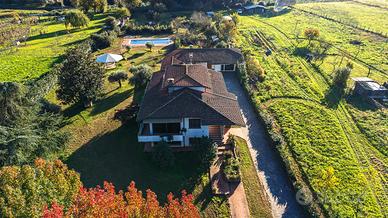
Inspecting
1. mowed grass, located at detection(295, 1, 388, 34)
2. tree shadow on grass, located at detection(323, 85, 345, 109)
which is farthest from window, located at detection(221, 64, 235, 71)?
mowed grass, located at detection(295, 1, 388, 34)

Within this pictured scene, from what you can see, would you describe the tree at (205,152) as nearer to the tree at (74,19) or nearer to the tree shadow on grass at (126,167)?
the tree shadow on grass at (126,167)

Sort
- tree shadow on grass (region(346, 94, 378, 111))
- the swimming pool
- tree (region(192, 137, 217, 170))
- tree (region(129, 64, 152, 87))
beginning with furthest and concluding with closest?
the swimming pool → tree (region(129, 64, 152, 87)) → tree shadow on grass (region(346, 94, 378, 111)) → tree (region(192, 137, 217, 170))

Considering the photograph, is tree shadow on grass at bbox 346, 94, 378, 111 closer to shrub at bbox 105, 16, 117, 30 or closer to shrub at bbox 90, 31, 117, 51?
shrub at bbox 90, 31, 117, 51

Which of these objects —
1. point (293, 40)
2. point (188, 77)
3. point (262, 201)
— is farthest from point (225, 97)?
point (293, 40)

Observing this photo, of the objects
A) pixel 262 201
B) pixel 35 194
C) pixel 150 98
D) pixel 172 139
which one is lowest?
pixel 262 201

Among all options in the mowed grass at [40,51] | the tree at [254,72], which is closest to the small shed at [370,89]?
the tree at [254,72]

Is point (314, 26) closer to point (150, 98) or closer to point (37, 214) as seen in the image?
point (150, 98)
